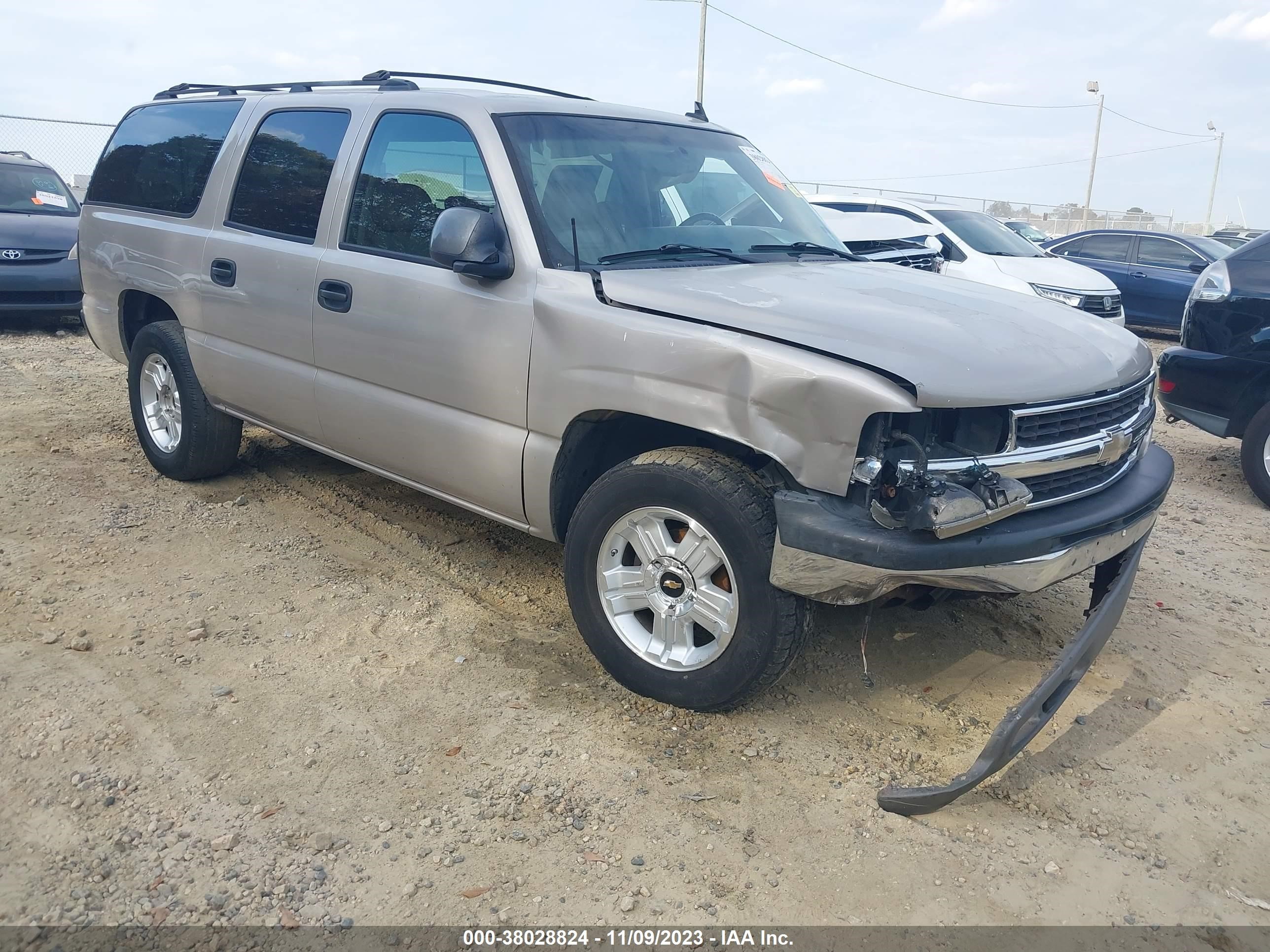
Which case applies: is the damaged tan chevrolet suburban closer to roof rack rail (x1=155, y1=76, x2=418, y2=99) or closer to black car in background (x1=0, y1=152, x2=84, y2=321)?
roof rack rail (x1=155, y1=76, x2=418, y2=99)

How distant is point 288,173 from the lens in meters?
4.37

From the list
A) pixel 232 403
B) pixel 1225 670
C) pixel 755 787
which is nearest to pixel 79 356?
pixel 232 403

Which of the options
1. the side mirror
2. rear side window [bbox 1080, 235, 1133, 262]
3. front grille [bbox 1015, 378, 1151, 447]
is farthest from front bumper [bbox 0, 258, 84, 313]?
rear side window [bbox 1080, 235, 1133, 262]

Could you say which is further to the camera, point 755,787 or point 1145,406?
point 1145,406

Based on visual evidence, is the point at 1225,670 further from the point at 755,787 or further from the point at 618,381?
the point at 618,381

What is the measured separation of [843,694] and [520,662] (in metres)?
1.17

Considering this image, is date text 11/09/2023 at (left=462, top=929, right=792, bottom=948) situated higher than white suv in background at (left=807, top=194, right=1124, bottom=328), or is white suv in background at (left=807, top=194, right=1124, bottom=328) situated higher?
white suv in background at (left=807, top=194, right=1124, bottom=328)

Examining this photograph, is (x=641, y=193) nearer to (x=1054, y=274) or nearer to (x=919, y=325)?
(x=919, y=325)

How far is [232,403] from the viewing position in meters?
4.84

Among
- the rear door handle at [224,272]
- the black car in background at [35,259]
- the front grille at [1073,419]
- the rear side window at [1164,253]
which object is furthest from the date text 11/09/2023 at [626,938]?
the rear side window at [1164,253]

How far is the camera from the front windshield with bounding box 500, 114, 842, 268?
11.4 ft

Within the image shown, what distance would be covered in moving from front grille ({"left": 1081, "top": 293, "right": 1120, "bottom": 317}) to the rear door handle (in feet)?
28.5

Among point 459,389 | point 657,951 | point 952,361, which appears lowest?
point 657,951

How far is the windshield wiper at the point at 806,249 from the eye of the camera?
3.84 meters
